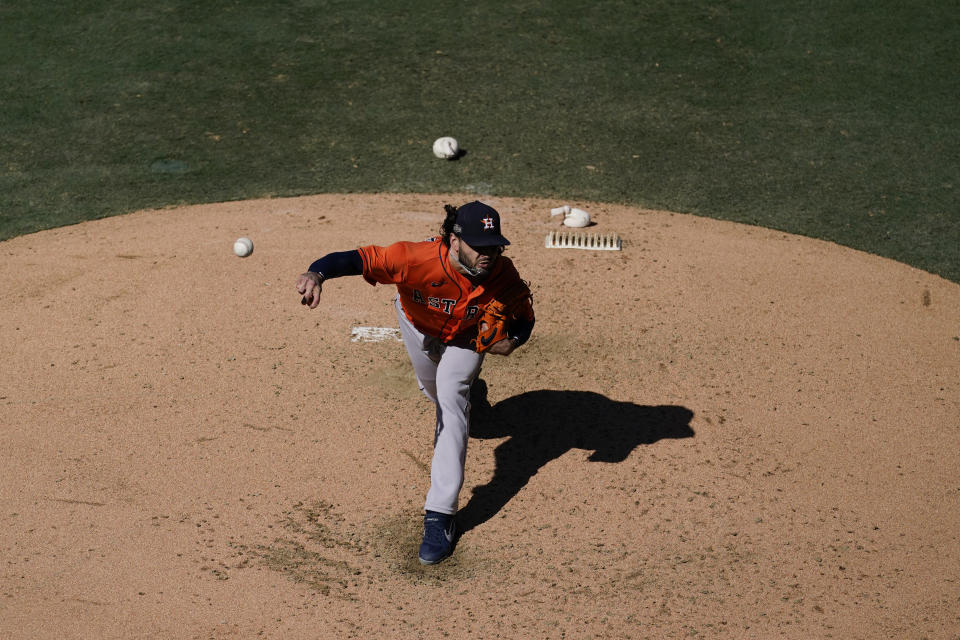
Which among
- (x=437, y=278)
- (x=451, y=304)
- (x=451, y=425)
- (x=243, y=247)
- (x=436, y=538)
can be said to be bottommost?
(x=243, y=247)

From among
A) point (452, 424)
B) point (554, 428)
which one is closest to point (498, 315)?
point (452, 424)

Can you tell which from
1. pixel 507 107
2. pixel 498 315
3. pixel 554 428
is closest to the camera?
pixel 498 315

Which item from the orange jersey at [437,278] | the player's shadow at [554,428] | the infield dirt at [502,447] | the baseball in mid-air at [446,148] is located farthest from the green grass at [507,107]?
the orange jersey at [437,278]

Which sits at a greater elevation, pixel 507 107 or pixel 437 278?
pixel 437 278

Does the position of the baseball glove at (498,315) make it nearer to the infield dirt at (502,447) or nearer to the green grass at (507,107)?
the infield dirt at (502,447)

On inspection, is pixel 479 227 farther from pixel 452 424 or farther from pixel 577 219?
pixel 577 219

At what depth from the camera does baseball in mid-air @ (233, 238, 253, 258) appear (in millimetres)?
7992

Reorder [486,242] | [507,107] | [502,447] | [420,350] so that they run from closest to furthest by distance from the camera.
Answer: [486,242] < [420,350] < [502,447] < [507,107]

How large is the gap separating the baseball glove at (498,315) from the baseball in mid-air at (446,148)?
5193mm

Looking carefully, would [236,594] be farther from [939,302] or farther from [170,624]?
[939,302]

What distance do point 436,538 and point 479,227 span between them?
167cm

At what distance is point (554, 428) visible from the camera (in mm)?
6195

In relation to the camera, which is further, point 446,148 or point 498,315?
point 446,148

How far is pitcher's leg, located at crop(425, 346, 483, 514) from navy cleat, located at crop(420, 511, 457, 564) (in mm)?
68
